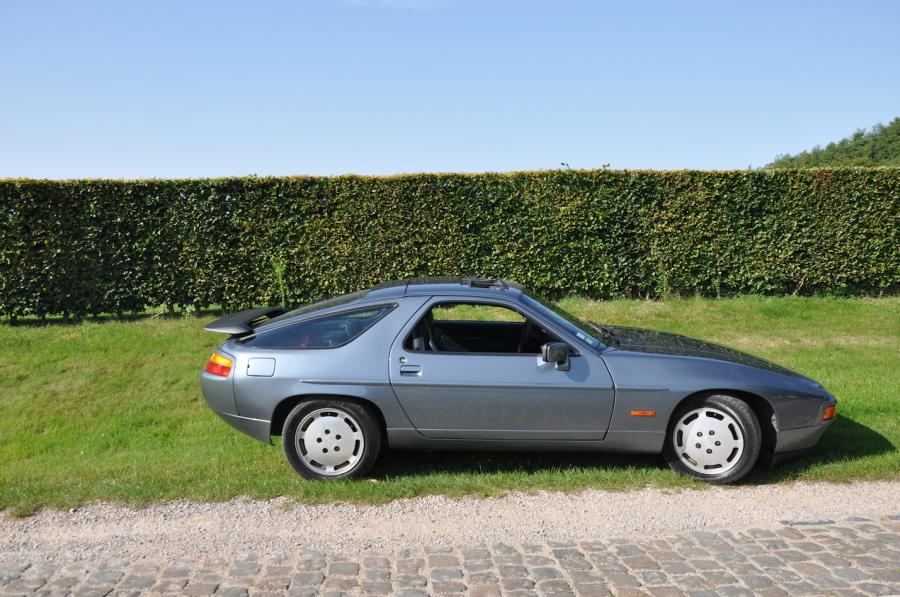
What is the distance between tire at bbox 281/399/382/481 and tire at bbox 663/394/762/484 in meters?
2.26

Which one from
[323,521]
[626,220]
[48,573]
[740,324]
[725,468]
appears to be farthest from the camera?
[626,220]

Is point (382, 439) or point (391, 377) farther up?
point (391, 377)

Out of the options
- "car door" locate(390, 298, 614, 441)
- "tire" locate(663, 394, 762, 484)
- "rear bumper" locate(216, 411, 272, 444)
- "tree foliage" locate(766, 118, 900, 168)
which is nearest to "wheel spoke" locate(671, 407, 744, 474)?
"tire" locate(663, 394, 762, 484)

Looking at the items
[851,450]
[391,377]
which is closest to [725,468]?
[851,450]

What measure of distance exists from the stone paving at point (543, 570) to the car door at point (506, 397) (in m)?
1.01

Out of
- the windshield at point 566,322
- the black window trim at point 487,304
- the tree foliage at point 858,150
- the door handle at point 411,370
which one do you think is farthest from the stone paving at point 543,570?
the tree foliage at point 858,150

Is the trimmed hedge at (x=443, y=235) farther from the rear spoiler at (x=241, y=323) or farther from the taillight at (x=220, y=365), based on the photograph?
the taillight at (x=220, y=365)

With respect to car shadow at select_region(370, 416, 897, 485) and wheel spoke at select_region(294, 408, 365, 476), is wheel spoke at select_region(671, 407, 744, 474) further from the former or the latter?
wheel spoke at select_region(294, 408, 365, 476)

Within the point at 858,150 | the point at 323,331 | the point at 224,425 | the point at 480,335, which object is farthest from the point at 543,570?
the point at 858,150

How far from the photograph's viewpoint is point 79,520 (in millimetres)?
4812

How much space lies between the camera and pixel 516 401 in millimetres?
5191

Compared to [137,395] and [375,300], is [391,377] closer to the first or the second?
[375,300]

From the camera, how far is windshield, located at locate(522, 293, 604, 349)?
545 cm

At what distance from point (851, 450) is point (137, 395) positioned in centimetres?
720
